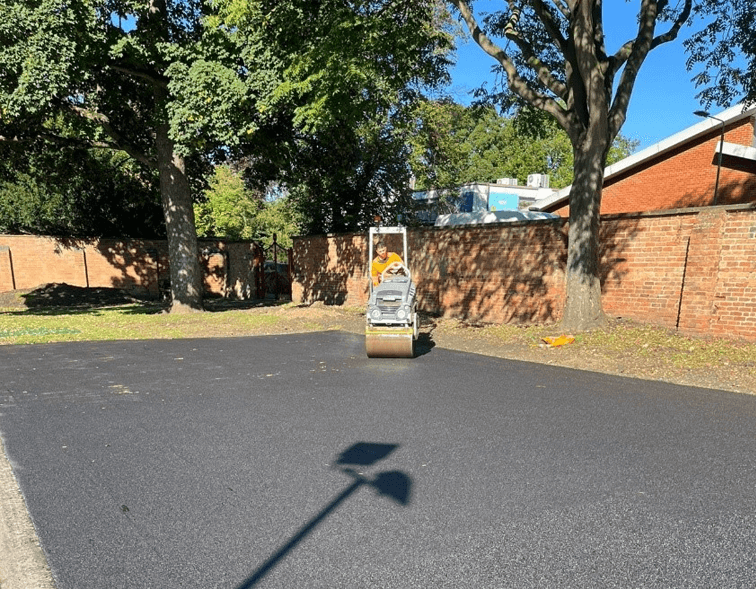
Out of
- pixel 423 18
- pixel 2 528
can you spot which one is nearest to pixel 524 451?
pixel 2 528

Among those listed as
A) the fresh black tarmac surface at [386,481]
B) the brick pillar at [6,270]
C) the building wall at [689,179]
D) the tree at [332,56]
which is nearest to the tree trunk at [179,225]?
the tree at [332,56]

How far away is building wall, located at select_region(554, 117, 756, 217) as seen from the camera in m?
15.6

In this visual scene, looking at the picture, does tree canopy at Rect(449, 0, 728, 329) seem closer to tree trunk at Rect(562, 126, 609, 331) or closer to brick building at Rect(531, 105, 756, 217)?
tree trunk at Rect(562, 126, 609, 331)

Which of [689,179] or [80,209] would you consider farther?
[80,209]

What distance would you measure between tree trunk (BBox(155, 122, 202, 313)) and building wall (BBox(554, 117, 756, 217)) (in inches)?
588

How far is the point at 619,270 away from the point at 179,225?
12.6 meters

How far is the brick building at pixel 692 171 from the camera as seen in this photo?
50.4 ft

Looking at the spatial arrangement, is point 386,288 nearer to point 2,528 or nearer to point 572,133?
point 572,133

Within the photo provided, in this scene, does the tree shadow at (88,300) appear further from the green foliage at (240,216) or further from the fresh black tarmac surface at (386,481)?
the green foliage at (240,216)

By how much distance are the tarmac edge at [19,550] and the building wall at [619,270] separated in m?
9.92

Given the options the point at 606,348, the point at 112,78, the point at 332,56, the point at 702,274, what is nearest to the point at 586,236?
the point at 702,274

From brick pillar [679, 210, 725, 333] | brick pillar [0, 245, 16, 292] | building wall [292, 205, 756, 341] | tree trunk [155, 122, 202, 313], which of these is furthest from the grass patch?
brick pillar [679, 210, 725, 333]

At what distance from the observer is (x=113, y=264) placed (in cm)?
2491

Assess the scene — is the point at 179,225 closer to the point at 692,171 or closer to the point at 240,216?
the point at 692,171
